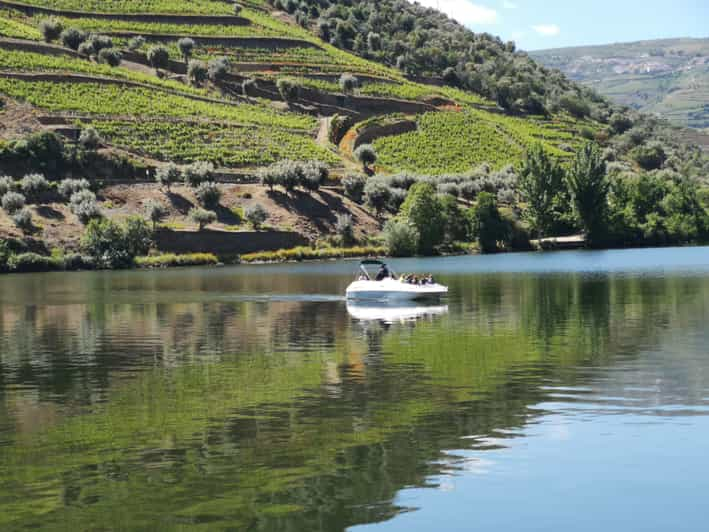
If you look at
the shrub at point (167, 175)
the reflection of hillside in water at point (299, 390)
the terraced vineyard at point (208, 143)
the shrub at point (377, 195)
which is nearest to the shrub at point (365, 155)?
the terraced vineyard at point (208, 143)

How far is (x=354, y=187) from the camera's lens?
479ft

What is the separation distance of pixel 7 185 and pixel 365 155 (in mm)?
60726

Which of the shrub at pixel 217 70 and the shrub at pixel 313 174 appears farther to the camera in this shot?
the shrub at pixel 217 70

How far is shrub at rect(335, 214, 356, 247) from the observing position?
440 feet

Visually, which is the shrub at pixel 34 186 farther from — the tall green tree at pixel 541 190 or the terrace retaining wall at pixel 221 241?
the tall green tree at pixel 541 190

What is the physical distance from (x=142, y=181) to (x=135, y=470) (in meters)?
119

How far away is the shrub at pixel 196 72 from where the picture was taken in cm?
18475

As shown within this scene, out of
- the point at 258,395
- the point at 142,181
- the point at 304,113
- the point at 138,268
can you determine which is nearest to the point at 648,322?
the point at 258,395

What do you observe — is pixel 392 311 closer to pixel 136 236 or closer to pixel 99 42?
pixel 136 236

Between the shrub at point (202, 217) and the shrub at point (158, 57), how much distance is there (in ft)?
229

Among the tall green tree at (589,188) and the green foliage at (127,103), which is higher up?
the green foliage at (127,103)

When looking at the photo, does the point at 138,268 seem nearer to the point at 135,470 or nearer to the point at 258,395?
→ the point at 258,395

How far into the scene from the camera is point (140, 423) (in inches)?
1050

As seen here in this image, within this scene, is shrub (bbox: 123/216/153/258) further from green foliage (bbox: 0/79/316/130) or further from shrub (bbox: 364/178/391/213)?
shrub (bbox: 364/178/391/213)
